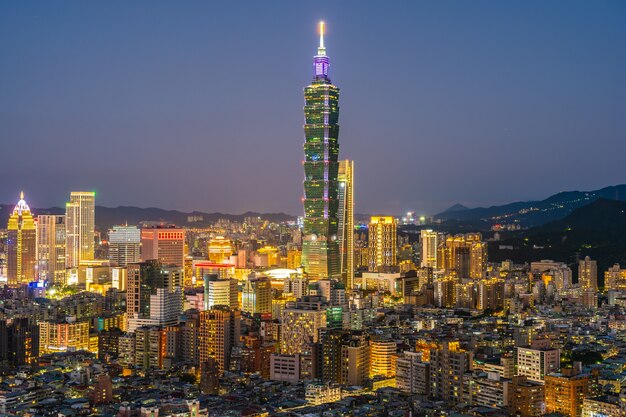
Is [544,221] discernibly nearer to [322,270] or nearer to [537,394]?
[322,270]

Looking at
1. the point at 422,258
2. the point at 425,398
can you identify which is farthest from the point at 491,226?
the point at 425,398

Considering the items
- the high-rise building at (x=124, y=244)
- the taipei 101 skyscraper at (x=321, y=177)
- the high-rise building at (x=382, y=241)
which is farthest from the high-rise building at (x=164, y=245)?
the high-rise building at (x=382, y=241)

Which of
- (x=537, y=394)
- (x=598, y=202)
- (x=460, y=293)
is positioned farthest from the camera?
(x=598, y=202)

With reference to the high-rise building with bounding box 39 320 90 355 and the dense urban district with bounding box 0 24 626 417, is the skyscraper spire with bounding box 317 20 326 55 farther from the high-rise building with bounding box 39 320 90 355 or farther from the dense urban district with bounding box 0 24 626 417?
the high-rise building with bounding box 39 320 90 355

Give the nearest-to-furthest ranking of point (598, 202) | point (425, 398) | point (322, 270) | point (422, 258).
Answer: point (425, 398), point (322, 270), point (422, 258), point (598, 202)

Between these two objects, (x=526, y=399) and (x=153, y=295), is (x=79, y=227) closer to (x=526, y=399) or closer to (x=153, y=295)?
(x=153, y=295)
